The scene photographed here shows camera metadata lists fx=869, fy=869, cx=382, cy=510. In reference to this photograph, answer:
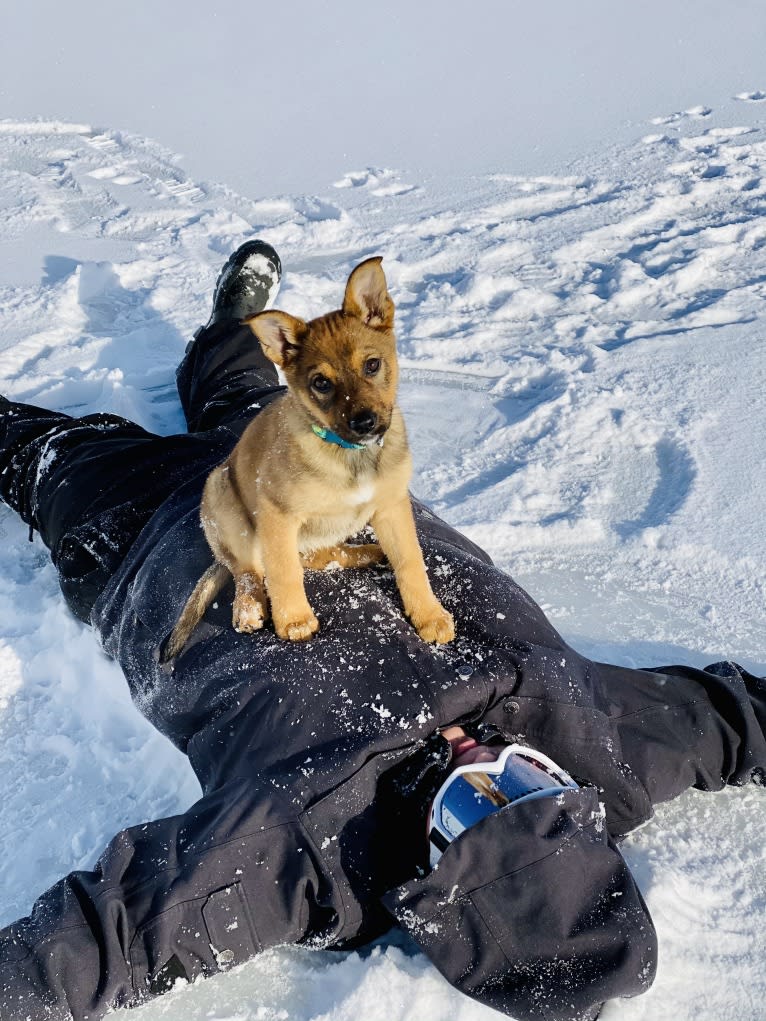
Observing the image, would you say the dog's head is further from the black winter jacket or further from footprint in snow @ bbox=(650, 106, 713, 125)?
footprint in snow @ bbox=(650, 106, 713, 125)

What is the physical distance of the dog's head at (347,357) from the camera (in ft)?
6.72

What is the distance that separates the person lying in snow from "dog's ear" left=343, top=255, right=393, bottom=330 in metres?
0.34

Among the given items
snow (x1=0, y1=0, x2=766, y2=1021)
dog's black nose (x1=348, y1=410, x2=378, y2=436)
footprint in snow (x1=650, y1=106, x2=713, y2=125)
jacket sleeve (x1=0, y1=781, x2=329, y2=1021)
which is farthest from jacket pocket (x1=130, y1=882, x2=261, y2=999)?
footprint in snow (x1=650, y1=106, x2=713, y2=125)

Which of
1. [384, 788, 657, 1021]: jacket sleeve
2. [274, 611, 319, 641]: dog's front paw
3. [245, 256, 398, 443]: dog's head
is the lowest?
[384, 788, 657, 1021]: jacket sleeve

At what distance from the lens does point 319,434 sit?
7.07 ft

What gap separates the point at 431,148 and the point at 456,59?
2858 mm

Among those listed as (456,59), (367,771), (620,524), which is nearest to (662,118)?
(456,59)

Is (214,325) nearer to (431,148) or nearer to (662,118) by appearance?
(431,148)

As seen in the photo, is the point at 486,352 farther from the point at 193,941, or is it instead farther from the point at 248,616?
the point at 193,941

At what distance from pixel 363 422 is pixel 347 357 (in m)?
0.20

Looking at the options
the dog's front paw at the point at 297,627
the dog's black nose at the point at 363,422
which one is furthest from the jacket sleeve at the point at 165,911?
the dog's black nose at the point at 363,422

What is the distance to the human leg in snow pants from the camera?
282 cm

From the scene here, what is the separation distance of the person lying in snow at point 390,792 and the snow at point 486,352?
0.58 feet

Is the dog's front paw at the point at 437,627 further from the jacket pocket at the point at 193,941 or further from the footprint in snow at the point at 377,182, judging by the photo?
the footprint in snow at the point at 377,182
